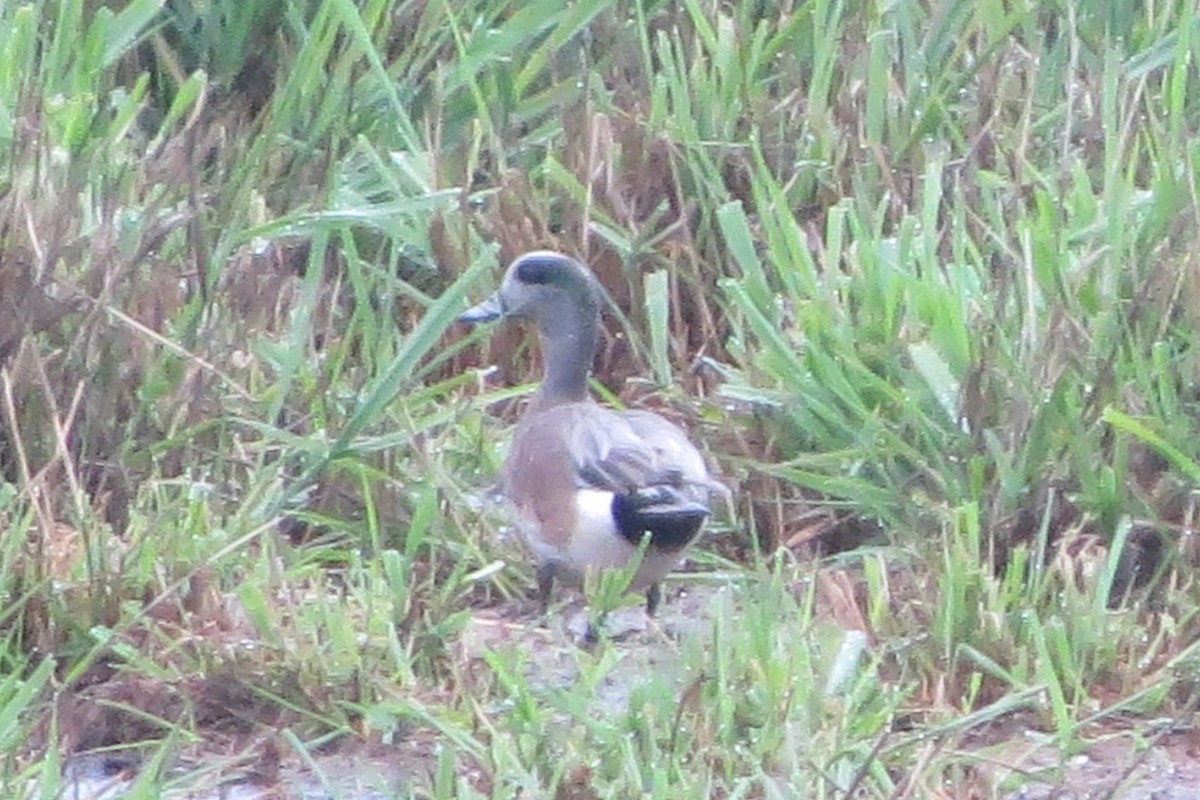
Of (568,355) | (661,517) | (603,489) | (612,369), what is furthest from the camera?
(612,369)

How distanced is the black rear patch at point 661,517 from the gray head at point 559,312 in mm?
570

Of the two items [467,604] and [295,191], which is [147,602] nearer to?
[467,604]

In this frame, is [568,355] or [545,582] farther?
[568,355]

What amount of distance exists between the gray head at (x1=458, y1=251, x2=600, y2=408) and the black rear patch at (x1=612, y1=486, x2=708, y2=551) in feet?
1.87

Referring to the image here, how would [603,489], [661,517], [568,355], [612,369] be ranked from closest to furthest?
[661,517] < [603,489] < [568,355] < [612,369]

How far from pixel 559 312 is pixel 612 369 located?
37cm

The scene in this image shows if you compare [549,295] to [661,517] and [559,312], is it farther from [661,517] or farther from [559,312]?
[661,517]

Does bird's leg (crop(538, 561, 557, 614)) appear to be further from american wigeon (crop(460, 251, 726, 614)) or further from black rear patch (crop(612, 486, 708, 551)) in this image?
black rear patch (crop(612, 486, 708, 551))

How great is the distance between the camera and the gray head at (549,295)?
4.51 meters

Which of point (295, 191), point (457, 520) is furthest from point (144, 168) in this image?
point (457, 520)

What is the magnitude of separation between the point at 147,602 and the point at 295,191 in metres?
1.66

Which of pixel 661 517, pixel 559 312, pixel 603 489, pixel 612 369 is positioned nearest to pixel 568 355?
pixel 559 312

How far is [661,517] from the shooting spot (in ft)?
12.7

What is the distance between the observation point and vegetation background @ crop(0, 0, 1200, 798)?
344 centimetres
